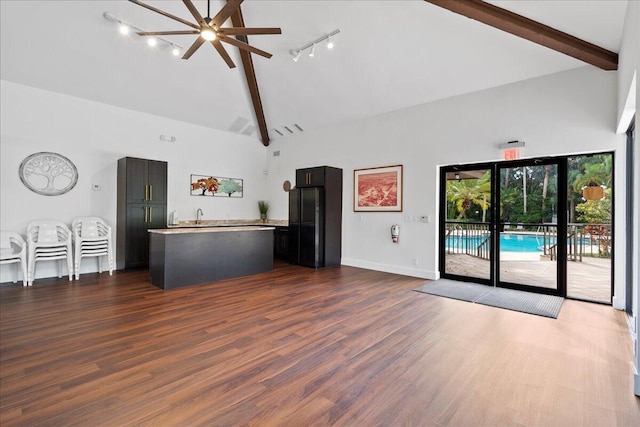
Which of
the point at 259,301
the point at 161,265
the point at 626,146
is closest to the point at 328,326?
the point at 259,301

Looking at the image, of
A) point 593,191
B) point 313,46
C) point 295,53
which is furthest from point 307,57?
point 593,191

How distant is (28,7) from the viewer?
417cm

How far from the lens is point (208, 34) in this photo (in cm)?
348

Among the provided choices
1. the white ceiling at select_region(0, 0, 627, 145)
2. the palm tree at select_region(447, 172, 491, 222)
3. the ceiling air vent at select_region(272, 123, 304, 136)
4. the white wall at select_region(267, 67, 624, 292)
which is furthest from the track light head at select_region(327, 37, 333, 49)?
the palm tree at select_region(447, 172, 491, 222)

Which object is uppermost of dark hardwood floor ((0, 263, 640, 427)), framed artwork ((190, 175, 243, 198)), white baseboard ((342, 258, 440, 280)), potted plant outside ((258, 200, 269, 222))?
framed artwork ((190, 175, 243, 198))

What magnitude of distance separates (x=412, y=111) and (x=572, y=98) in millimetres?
2373

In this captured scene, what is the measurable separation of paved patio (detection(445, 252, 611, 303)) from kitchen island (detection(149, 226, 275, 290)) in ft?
13.1

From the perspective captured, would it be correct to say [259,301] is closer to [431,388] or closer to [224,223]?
[431,388]

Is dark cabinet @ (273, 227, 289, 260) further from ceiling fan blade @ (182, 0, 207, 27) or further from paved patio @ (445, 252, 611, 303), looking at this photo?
ceiling fan blade @ (182, 0, 207, 27)

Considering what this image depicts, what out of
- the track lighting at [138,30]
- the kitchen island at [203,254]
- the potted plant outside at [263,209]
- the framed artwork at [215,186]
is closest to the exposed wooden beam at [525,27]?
the track lighting at [138,30]

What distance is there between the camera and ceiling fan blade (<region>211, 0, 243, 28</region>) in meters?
3.11

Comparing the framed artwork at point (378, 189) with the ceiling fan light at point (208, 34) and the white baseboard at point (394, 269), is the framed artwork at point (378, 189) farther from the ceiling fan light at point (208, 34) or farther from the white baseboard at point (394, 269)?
the ceiling fan light at point (208, 34)

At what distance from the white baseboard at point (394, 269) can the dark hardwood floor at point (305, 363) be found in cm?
137

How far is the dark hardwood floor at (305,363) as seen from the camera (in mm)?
1796
